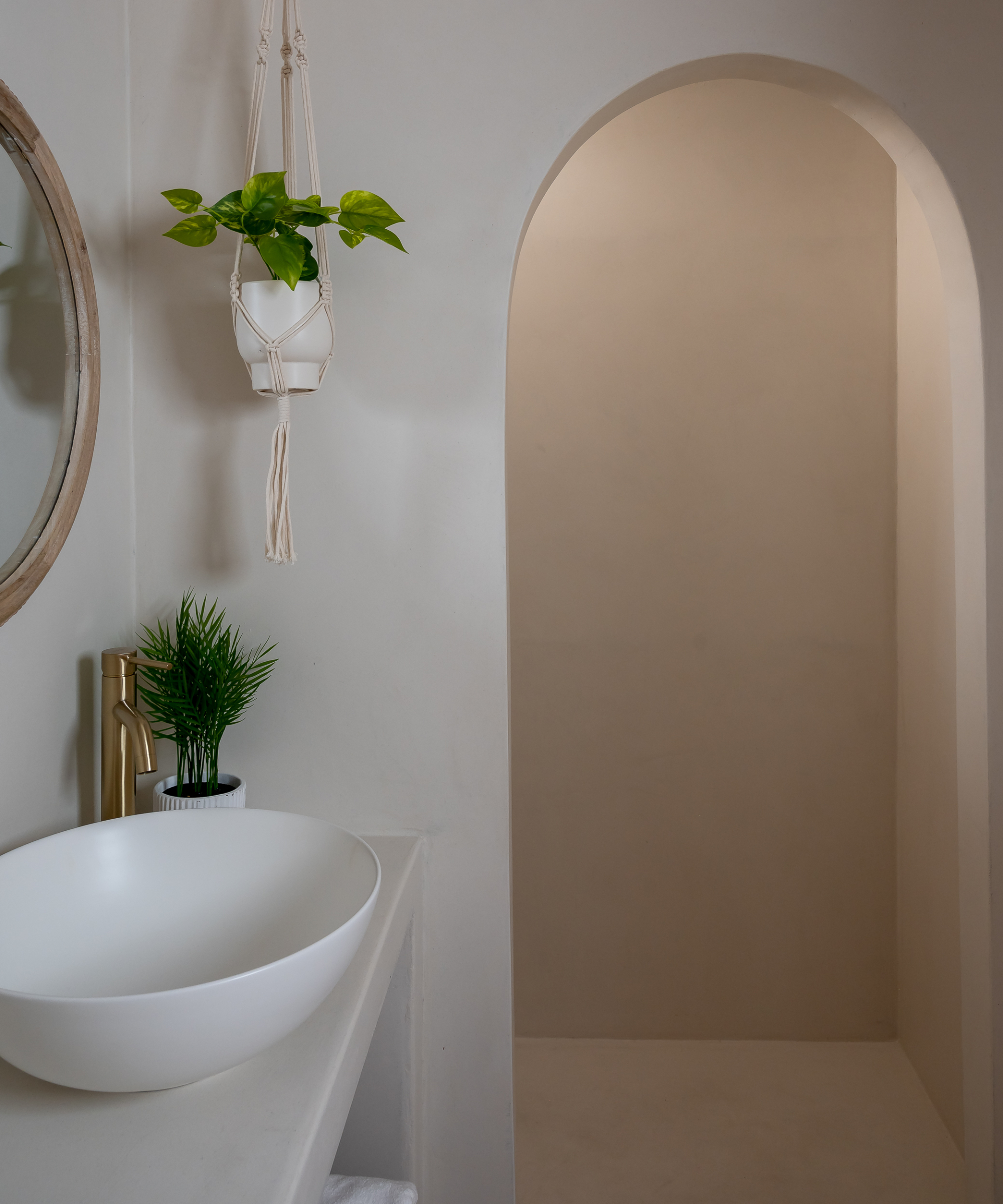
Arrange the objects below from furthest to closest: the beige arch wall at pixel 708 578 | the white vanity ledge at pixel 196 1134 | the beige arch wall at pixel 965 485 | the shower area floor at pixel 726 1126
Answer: the beige arch wall at pixel 708 578
the shower area floor at pixel 726 1126
the beige arch wall at pixel 965 485
the white vanity ledge at pixel 196 1134

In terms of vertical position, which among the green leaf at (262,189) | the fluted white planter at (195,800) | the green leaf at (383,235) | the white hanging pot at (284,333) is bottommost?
the fluted white planter at (195,800)

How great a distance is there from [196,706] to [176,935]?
0.31m

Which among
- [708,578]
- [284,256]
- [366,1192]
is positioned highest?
[284,256]

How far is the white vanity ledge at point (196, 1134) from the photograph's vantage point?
0.61m

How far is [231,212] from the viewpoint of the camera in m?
1.04

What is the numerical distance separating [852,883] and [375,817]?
4.46ft

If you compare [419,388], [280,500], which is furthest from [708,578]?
[280,500]

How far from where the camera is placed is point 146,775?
1.29 m

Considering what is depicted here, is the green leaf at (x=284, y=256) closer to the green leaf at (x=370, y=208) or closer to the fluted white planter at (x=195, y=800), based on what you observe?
the green leaf at (x=370, y=208)

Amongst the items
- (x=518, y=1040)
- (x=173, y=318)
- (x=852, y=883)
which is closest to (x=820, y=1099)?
(x=852, y=883)

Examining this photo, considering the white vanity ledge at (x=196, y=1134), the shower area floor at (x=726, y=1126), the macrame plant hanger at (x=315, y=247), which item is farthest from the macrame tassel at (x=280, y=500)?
the shower area floor at (x=726, y=1126)

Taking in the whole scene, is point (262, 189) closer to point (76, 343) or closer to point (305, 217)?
point (305, 217)

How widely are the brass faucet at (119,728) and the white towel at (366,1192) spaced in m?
0.47

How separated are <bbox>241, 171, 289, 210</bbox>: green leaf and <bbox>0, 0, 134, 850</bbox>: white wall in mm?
261
